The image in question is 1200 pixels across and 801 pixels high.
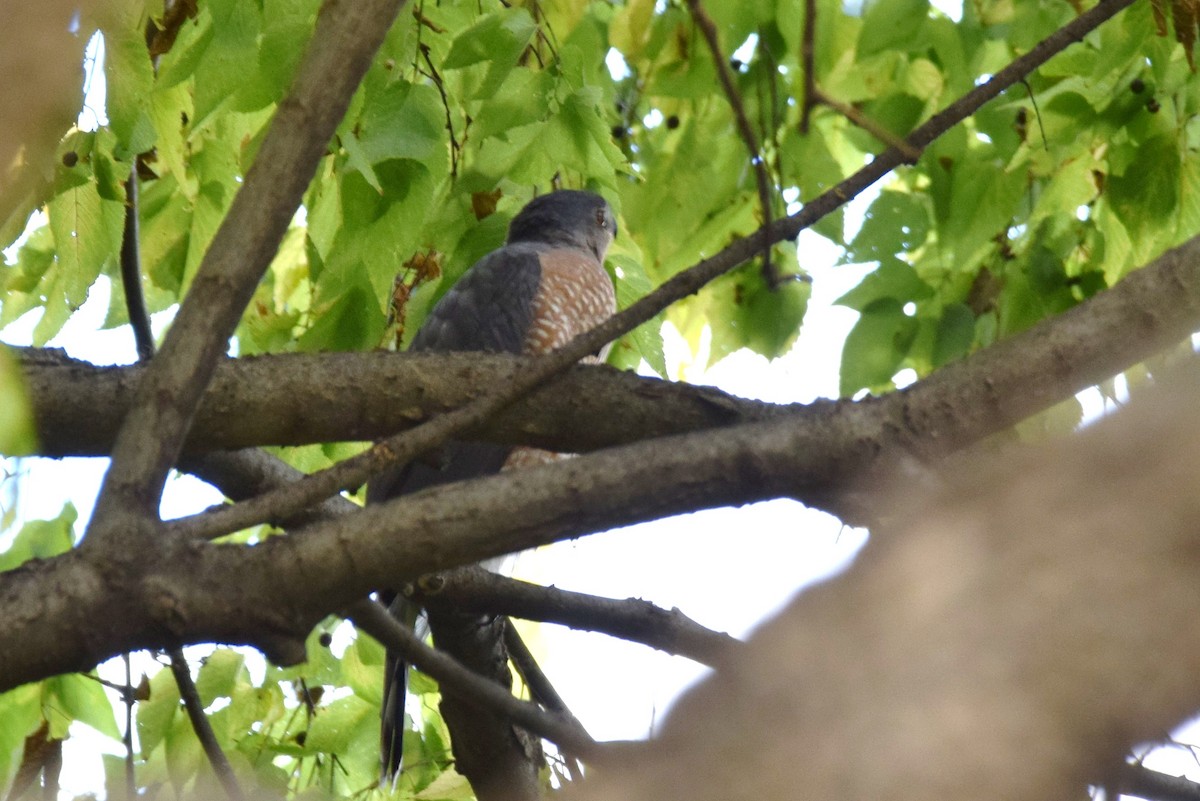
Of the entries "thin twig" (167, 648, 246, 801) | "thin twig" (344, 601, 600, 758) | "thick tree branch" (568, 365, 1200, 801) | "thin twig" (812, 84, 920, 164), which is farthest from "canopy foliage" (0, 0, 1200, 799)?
"thick tree branch" (568, 365, 1200, 801)

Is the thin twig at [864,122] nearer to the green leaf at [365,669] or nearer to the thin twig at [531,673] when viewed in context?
the thin twig at [531,673]

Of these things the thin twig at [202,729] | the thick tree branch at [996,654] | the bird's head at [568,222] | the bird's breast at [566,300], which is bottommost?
the thick tree branch at [996,654]

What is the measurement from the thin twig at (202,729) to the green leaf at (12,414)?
41cm

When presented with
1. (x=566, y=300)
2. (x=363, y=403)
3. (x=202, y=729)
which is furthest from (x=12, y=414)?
(x=566, y=300)

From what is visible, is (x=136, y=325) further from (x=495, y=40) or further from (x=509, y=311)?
(x=509, y=311)

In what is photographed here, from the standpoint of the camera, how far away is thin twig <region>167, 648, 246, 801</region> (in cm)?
219

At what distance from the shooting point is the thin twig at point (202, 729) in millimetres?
2186

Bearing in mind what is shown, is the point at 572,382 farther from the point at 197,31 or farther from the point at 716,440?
the point at 197,31

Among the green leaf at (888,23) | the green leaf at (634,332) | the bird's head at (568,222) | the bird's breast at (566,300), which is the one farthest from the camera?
the bird's head at (568,222)

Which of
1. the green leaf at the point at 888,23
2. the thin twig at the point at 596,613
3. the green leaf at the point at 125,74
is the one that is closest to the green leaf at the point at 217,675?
the thin twig at the point at 596,613

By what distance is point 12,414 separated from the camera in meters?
1.57

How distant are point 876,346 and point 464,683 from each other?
2405 millimetres

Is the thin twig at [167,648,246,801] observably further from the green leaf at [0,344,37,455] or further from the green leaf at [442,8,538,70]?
the green leaf at [442,8,538,70]

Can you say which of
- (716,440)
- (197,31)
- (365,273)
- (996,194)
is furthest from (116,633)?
(996,194)
